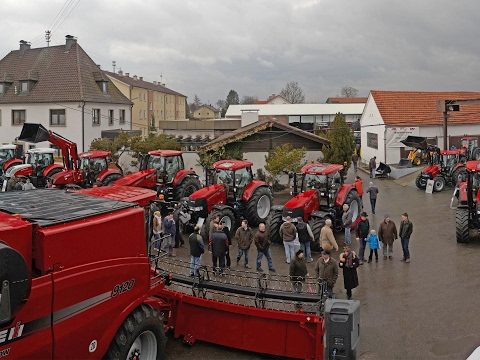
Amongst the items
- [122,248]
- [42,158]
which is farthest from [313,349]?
[42,158]

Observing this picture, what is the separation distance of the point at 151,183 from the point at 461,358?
505 inches

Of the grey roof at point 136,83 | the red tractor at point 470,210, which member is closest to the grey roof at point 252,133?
the red tractor at point 470,210

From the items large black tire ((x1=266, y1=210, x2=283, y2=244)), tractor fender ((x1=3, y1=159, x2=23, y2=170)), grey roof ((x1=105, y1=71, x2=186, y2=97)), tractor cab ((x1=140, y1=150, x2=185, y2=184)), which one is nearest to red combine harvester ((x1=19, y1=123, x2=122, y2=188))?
tractor cab ((x1=140, y1=150, x2=185, y2=184))

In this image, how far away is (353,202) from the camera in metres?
16.1

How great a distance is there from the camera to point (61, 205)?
707cm

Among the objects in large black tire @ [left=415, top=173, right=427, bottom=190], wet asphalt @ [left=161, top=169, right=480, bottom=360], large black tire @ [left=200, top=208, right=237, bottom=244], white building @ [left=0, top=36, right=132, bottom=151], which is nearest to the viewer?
wet asphalt @ [left=161, top=169, right=480, bottom=360]

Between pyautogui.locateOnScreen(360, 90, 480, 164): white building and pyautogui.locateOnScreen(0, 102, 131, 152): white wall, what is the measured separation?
61.1 ft

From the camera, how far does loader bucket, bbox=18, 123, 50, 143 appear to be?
1864cm

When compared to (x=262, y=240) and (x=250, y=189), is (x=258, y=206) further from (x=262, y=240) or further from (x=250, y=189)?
(x=262, y=240)

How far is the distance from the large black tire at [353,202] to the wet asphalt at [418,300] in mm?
894

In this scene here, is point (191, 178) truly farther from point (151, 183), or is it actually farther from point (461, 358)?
point (461, 358)

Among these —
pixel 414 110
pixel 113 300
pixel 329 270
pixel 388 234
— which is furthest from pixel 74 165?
pixel 414 110

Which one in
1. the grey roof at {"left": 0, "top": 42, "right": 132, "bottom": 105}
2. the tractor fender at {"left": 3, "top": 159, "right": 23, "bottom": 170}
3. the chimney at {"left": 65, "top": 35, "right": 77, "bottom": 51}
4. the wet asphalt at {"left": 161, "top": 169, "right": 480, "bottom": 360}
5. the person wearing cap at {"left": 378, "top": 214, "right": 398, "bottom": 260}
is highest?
the chimney at {"left": 65, "top": 35, "right": 77, "bottom": 51}

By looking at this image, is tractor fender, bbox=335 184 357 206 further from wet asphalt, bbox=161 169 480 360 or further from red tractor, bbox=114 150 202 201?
red tractor, bbox=114 150 202 201
